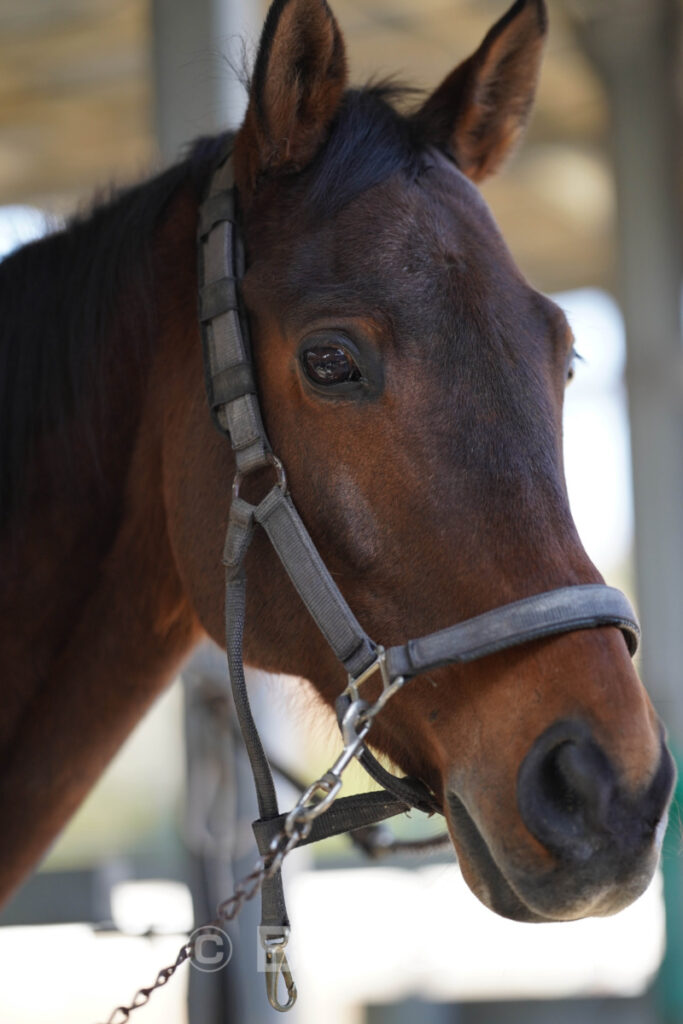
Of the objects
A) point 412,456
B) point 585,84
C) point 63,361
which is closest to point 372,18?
point 585,84

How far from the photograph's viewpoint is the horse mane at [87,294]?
174 centimetres

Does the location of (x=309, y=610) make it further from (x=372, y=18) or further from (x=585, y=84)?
(x=585, y=84)

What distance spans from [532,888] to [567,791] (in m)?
0.12

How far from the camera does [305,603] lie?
1491 millimetres

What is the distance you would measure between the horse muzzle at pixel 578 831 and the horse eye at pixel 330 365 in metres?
0.57

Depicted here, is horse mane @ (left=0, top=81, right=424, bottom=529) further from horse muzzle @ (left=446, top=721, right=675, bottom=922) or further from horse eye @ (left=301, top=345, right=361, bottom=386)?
horse muzzle @ (left=446, top=721, right=675, bottom=922)

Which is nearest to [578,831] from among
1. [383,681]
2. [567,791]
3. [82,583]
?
[567,791]

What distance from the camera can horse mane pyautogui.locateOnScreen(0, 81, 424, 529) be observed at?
5.72 ft

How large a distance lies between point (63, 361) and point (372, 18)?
5.32 m

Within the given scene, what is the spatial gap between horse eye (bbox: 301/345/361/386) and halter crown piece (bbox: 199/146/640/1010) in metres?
0.12

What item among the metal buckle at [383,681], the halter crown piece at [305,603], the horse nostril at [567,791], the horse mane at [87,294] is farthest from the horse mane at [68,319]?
the horse nostril at [567,791]

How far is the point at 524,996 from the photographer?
5.50 metres

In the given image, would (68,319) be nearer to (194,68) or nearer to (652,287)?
(194,68)

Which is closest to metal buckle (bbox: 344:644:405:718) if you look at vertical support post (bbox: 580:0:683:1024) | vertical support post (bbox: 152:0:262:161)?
vertical support post (bbox: 152:0:262:161)
